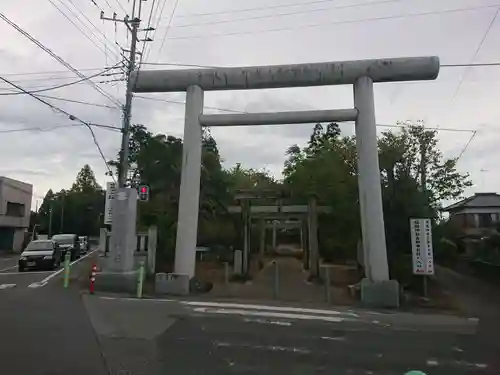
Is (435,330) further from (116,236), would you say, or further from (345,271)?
(345,271)

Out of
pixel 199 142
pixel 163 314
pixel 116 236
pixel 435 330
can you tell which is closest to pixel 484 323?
pixel 435 330

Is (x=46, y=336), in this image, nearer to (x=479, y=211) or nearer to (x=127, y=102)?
(x=127, y=102)

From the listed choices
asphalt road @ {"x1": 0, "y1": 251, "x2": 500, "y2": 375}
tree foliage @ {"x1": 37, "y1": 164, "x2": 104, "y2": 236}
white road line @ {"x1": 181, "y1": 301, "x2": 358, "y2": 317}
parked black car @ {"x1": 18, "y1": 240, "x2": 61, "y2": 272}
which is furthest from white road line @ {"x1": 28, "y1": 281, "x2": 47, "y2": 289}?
tree foliage @ {"x1": 37, "y1": 164, "x2": 104, "y2": 236}

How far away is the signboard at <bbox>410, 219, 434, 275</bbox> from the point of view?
1562cm

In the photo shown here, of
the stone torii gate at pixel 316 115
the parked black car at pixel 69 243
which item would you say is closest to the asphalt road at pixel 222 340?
the stone torii gate at pixel 316 115

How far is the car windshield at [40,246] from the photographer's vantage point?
26.2 meters

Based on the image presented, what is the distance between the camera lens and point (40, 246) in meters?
26.6

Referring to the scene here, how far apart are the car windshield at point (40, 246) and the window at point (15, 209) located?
25349mm

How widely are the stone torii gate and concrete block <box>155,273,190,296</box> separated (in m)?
0.28

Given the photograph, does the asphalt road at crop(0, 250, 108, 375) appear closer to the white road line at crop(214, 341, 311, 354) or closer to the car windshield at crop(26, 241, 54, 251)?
the white road line at crop(214, 341, 311, 354)

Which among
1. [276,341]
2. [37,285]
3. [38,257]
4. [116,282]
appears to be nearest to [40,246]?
[38,257]

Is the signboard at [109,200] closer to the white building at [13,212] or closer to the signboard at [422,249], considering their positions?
the signboard at [422,249]

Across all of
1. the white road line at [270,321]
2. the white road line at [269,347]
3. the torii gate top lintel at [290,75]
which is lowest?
the white road line at [269,347]

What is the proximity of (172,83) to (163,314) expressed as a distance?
864cm
